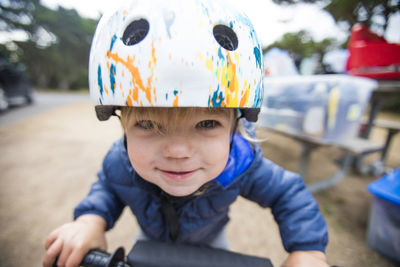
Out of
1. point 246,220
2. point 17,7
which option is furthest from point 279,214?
point 17,7

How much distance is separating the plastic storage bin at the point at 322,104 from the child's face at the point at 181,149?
1.47 meters

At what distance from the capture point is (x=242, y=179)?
847 millimetres

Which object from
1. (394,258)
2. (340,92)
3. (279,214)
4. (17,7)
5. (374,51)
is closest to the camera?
(279,214)

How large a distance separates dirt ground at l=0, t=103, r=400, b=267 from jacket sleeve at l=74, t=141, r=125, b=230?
82 centimetres

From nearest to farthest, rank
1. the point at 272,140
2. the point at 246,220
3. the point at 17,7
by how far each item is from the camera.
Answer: the point at 246,220
the point at 272,140
the point at 17,7

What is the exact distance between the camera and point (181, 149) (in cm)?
56

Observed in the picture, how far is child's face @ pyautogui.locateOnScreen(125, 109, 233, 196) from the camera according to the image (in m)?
0.57

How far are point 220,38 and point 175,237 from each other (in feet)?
2.60

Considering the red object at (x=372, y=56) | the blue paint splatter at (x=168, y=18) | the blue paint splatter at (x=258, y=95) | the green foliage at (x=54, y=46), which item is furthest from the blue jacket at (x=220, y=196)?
the green foliage at (x=54, y=46)

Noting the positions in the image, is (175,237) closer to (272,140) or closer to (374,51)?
(374,51)

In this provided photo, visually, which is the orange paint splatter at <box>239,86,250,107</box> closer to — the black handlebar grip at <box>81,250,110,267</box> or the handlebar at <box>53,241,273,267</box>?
the handlebar at <box>53,241,273,267</box>

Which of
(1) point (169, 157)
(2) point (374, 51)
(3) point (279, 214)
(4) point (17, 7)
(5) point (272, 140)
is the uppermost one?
(4) point (17, 7)

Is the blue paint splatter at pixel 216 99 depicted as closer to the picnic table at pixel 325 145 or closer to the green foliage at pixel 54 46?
the picnic table at pixel 325 145

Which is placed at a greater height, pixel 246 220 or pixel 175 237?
pixel 175 237
